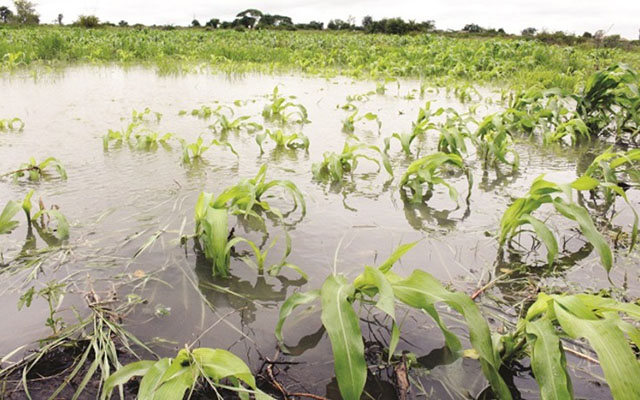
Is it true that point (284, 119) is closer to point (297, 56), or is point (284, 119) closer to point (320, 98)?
point (320, 98)

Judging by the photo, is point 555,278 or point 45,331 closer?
point 45,331

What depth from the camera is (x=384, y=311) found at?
1153 millimetres

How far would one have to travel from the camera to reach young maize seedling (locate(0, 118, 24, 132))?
3797mm

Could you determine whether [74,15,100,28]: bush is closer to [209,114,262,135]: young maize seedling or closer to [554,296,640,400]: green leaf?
[209,114,262,135]: young maize seedling

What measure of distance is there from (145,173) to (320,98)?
3512mm

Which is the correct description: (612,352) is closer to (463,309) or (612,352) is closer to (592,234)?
(463,309)

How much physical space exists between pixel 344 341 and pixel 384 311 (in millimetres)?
138

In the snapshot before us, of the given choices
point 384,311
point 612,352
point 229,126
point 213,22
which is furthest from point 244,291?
point 213,22

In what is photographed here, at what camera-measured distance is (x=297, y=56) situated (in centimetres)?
1149

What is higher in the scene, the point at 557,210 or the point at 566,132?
the point at 566,132

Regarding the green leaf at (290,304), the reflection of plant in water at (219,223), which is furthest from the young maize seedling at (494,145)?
the green leaf at (290,304)

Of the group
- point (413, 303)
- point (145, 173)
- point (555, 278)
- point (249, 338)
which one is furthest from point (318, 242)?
point (145, 173)

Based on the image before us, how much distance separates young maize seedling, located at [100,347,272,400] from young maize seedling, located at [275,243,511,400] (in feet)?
0.71

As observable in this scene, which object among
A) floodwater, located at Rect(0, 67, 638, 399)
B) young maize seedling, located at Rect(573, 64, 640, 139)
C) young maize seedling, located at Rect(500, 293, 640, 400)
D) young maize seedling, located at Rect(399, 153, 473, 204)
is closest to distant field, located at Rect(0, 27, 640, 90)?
young maize seedling, located at Rect(573, 64, 640, 139)
